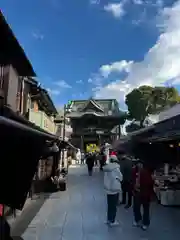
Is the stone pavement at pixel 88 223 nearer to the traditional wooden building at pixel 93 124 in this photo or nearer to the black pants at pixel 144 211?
the black pants at pixel 144 211

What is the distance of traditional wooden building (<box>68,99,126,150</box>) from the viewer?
153 ft

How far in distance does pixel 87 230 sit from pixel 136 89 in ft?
137

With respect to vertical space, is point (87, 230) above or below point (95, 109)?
below

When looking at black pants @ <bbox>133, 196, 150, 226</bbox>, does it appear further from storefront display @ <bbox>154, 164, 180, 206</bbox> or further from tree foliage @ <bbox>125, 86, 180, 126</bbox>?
tree foliage @ <bbox>125, 86, 180, 126</bbox>

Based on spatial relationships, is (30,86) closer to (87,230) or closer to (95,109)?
(87,230)

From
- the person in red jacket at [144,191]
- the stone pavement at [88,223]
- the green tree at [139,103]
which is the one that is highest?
the green tree at [139,103]

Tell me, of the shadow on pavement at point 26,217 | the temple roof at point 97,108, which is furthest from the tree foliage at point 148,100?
the shadow on pavement at point 26,217

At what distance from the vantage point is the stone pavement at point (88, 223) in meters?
6.99

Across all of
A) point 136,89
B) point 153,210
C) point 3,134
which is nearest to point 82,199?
point 153,210

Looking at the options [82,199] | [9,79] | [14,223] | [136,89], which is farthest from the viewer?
[136,89]

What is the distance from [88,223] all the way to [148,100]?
3809 centimetres

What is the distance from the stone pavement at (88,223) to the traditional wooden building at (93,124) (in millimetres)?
34631

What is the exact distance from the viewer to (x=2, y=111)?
7777 mm

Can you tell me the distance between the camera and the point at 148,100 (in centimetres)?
4459
